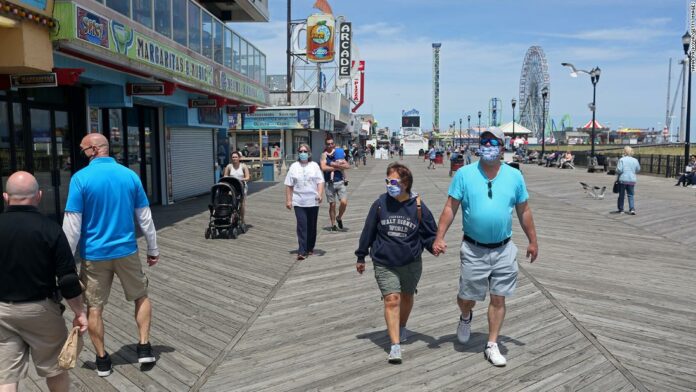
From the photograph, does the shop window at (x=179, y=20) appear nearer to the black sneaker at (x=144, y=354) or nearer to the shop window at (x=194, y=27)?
the shop window at (x=194, y=27)

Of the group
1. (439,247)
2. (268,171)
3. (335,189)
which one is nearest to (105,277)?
(439,247)

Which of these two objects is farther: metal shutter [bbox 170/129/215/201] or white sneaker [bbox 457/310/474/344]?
metal shutter [bbox 170/129/215/201]

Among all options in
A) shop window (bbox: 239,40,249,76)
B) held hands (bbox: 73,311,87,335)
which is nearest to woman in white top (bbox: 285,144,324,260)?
held hands (bbox: 73,311,87,335)

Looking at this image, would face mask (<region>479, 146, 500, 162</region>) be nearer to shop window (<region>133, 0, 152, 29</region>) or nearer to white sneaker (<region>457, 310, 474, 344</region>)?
white sneaker (<region>457, 310, 474, 344</region>)

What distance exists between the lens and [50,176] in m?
10.2

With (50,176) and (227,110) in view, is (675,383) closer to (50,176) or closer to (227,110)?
(50,176)

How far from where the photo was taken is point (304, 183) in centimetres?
841

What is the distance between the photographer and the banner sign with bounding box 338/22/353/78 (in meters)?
43.0

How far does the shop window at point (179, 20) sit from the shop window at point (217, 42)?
217 centimetres

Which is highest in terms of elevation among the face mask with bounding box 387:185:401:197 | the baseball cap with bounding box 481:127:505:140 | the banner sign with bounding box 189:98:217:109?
the banner sign with bounding box 189:98:217:109

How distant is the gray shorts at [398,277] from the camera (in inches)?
178

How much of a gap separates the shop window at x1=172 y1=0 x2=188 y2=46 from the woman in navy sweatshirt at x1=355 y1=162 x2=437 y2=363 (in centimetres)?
846

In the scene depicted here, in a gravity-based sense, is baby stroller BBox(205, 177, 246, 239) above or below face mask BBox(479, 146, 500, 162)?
below

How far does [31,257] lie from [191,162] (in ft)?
49.0
